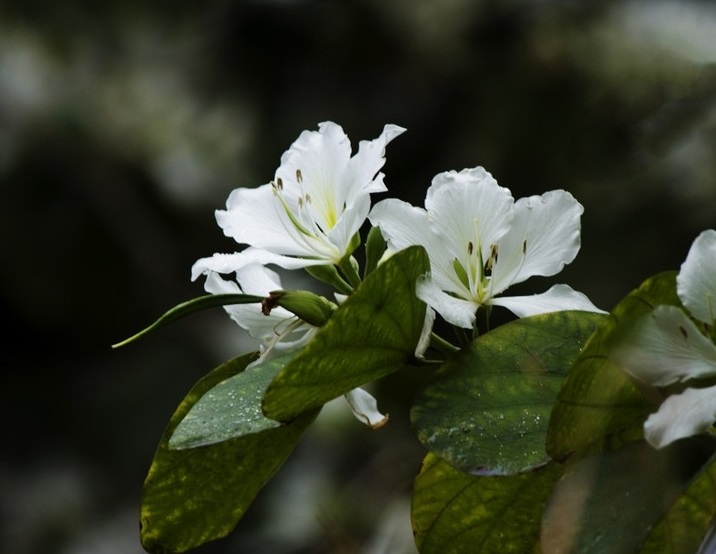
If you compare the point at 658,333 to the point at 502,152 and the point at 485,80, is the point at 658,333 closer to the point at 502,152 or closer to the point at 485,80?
the point at 502,152

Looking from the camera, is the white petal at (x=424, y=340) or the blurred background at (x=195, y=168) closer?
the white petal at (x=424, y=340)

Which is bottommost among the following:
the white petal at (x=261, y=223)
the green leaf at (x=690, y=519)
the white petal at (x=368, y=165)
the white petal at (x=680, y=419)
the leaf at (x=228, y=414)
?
the green leaf at (x=690, y=519)

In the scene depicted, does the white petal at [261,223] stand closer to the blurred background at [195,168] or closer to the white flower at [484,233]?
the white flower at [484,233]

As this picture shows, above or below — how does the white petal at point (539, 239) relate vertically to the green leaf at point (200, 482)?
above

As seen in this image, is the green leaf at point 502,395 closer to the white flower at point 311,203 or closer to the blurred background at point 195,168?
the white flower at point 311,203

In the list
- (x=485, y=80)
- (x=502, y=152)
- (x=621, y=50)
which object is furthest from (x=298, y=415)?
(x=485, y=80)

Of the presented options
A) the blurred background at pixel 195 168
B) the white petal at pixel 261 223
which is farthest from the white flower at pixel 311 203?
the blurred background at pixel 195 168
